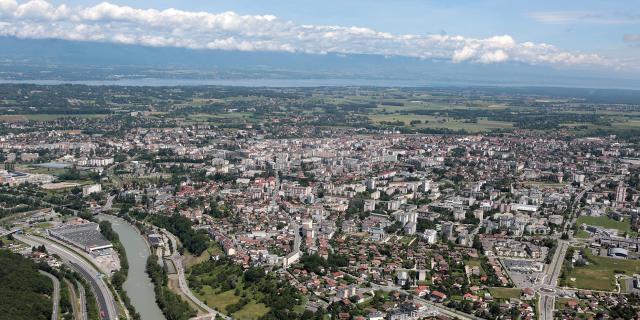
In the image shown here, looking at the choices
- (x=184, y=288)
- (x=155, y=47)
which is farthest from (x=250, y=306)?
(x=155, y=47)

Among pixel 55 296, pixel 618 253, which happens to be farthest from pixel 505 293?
pixel 55 296

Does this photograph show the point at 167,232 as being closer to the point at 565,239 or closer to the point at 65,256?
the point at 65,256

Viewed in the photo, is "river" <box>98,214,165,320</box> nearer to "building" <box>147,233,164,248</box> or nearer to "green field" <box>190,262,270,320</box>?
"building" <box>147,233,164,248</box>

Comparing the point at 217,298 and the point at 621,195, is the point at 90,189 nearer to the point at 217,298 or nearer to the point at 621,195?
the point at 217,298

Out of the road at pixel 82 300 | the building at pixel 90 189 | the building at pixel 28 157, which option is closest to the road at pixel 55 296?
the road at pixel 82 300

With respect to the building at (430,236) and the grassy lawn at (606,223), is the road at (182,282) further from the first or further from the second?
the grassy lawn at (606,223)
